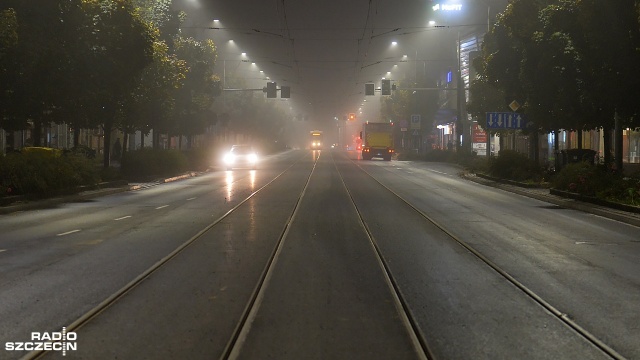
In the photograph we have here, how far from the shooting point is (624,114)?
25.0 metres

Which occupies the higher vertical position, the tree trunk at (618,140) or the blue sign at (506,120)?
the blue sign at (506,120)

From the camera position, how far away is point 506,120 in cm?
3628

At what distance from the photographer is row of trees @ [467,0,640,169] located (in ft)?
76.5

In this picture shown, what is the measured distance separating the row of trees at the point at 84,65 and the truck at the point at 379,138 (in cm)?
3372

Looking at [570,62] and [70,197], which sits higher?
[570,62]

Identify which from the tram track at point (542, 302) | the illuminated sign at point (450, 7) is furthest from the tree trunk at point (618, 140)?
the illuminated sign at point (450, 7)

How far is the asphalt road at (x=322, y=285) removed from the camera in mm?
6887

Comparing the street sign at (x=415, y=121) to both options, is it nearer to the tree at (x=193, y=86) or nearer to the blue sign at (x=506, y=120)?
the tree at (x=193, y=86)

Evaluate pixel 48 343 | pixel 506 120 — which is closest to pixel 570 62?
pixel 506 120

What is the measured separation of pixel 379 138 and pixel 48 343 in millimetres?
70992

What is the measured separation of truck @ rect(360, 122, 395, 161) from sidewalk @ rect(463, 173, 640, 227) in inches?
1592

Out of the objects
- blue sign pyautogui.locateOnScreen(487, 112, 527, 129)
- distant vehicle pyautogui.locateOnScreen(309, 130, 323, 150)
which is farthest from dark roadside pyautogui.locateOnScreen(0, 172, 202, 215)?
distant vehicle pyautogui.locateOnScreen(309, 130, 323, 150)

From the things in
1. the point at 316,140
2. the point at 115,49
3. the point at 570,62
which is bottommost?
the point at 570,62

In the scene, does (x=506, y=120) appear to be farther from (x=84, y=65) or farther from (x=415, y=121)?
(x=415, y=121)
